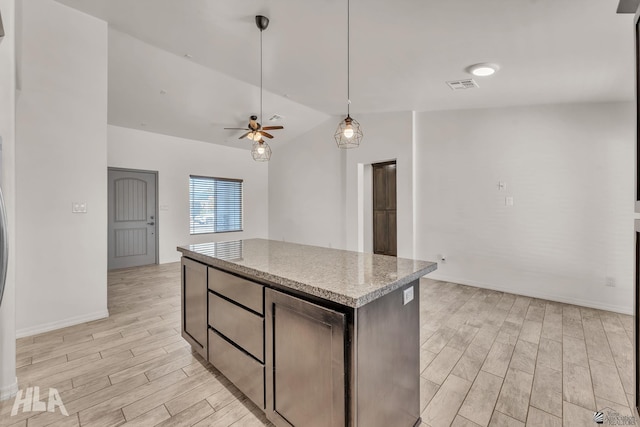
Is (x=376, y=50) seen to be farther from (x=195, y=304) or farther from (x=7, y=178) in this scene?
(x=7, y=178)

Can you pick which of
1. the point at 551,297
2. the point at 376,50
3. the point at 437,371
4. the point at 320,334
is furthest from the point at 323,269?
the point at 551,297

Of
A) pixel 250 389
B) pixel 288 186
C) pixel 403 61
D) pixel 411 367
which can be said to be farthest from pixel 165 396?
pixel 288 186

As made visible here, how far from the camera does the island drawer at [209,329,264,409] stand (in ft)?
5.61

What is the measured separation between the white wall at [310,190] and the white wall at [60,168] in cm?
418

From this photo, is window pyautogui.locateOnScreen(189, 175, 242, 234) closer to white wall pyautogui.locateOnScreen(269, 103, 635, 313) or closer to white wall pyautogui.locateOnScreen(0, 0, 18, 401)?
white wall pyautogui.locateOnScreen(269, 103, 635, 313)

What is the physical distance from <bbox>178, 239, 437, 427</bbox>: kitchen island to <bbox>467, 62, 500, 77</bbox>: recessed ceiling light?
2.33m

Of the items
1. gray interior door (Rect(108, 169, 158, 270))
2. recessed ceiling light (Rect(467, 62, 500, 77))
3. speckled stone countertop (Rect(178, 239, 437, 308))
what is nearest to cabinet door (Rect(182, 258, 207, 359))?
speckled stone countertop (Rect(178, 239, 437, 308))

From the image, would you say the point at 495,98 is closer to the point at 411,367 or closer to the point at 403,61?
the point at 403,61

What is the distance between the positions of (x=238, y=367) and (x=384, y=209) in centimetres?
483

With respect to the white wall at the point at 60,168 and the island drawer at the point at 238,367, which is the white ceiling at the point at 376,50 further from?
the island drawer at the point at 238,367

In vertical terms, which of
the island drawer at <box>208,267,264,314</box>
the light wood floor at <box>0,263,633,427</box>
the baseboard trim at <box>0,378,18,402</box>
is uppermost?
the island drawer at <box>208,267,264,314</box>

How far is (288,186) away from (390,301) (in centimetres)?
633

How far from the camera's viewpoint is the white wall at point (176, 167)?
18.6 ft

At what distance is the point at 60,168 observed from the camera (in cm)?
300
